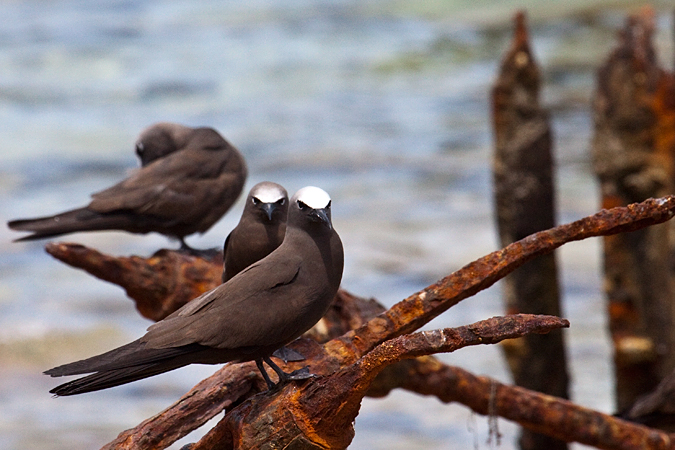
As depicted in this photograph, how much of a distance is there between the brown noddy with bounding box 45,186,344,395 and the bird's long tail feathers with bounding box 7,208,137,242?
83.3 inches

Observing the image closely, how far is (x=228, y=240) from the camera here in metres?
4.17

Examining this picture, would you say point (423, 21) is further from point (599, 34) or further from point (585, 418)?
point (585, 418)

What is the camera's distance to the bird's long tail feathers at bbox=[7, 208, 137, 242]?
16.9 feet

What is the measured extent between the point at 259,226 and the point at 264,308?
2.65ft

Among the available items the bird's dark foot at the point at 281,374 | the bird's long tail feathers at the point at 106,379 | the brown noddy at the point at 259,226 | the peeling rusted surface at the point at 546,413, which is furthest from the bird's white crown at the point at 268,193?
the peeling rusted surface at the point at 546,413

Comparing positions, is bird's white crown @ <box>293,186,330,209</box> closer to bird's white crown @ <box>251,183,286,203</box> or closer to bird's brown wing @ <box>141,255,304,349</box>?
bird's brown wing @ <box>141,255,304,349</box>

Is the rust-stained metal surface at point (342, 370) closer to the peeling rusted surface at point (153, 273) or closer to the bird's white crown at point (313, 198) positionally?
the bird's white crown at point (313, 198)

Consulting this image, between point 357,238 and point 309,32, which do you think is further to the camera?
point 309,32

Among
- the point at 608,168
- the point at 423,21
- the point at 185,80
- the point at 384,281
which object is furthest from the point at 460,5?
the point at 608,168

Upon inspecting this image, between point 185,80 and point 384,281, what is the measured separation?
13.8 metres

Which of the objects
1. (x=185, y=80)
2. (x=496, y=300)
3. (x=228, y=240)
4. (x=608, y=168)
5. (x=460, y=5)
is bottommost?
(x=496, y=300)

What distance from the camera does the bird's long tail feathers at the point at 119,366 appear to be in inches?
111

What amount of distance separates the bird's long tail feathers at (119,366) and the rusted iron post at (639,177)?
5328 millimetres

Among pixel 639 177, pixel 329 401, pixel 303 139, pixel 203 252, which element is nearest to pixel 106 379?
pixel 329 401
